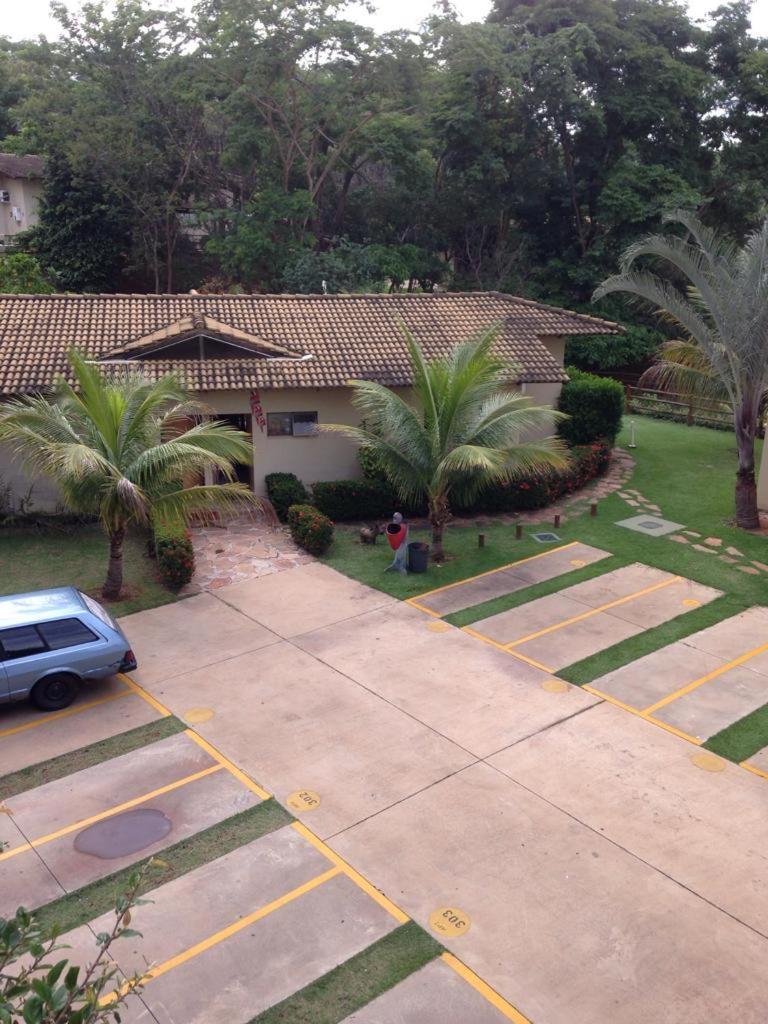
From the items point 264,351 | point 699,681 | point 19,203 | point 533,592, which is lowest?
point 699,681

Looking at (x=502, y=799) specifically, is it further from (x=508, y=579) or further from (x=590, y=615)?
(x=508, y=579)

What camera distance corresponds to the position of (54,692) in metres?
11.9

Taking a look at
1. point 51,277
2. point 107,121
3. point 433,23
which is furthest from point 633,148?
point 51,277

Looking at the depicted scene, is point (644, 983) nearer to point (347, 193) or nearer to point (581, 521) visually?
point (581, 521)

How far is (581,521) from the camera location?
19.9 metres

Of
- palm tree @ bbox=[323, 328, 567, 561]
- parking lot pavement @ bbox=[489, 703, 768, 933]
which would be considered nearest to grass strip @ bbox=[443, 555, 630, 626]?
palm tree @ bbox=[323, 328, 567, 561]

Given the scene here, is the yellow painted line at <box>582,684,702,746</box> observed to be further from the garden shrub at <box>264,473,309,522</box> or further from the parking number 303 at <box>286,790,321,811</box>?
the garden shrub at <box>264,473,309,522</box>

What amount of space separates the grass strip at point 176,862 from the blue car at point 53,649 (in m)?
3.64

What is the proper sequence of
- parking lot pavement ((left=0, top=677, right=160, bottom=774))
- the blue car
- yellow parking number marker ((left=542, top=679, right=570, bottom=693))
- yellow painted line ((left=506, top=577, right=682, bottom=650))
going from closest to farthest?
parking lot pavement ((left=0, top=677, right=160, bottom=774))
the blue car
yellow parking number marker ((left=542, top=679, right=570, bottom=693))
yellow painted line ((left=506, top=577, right=682, bottom=650))

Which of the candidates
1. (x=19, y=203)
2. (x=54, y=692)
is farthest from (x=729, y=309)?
(x=19, y=203)

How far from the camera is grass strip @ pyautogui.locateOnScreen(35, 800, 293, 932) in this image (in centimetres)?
815

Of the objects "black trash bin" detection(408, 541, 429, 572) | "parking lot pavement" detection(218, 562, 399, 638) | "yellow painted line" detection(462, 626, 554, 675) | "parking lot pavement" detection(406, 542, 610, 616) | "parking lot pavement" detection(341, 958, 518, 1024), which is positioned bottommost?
"parking lot pavement" detection(341, 958, 518, 1024)

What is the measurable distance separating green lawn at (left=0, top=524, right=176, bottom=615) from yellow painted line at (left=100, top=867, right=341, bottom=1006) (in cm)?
788

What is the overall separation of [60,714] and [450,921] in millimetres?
6533
